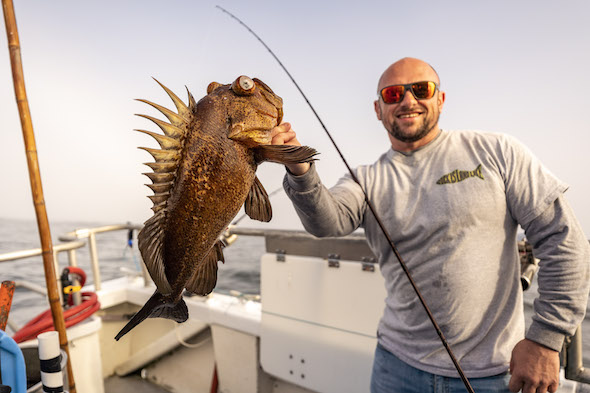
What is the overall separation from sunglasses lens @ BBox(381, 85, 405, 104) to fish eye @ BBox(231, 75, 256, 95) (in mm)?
1039

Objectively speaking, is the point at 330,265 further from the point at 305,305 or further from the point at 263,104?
the point at 263,104

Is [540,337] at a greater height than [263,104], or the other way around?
[263,104]

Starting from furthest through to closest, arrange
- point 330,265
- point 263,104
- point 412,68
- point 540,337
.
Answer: point 330,265 → point 412,68 → point 540,337 → point 263,104

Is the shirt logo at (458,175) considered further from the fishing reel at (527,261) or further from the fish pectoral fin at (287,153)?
the fish pectoral fin at (287,153)

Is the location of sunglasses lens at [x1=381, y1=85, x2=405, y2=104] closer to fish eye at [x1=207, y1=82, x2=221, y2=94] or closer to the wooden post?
fish eye at [x1=207, y1=82, x2=221, y2=94]

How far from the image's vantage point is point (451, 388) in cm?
140

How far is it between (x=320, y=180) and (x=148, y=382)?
3.54 m

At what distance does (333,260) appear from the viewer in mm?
2285

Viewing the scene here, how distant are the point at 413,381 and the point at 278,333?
50.7 inches

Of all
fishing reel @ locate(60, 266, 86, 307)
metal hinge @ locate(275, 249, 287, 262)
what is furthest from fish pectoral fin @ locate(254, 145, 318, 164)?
fishing reel @ locate(60, 266, 86, 307)

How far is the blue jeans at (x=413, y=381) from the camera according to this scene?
1.39 metres

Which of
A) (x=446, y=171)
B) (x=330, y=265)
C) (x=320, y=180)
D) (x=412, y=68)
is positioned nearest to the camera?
(x=320, y=180)

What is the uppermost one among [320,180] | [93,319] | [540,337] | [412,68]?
[412,68]

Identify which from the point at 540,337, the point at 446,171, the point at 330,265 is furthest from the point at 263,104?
the point at 330,265
